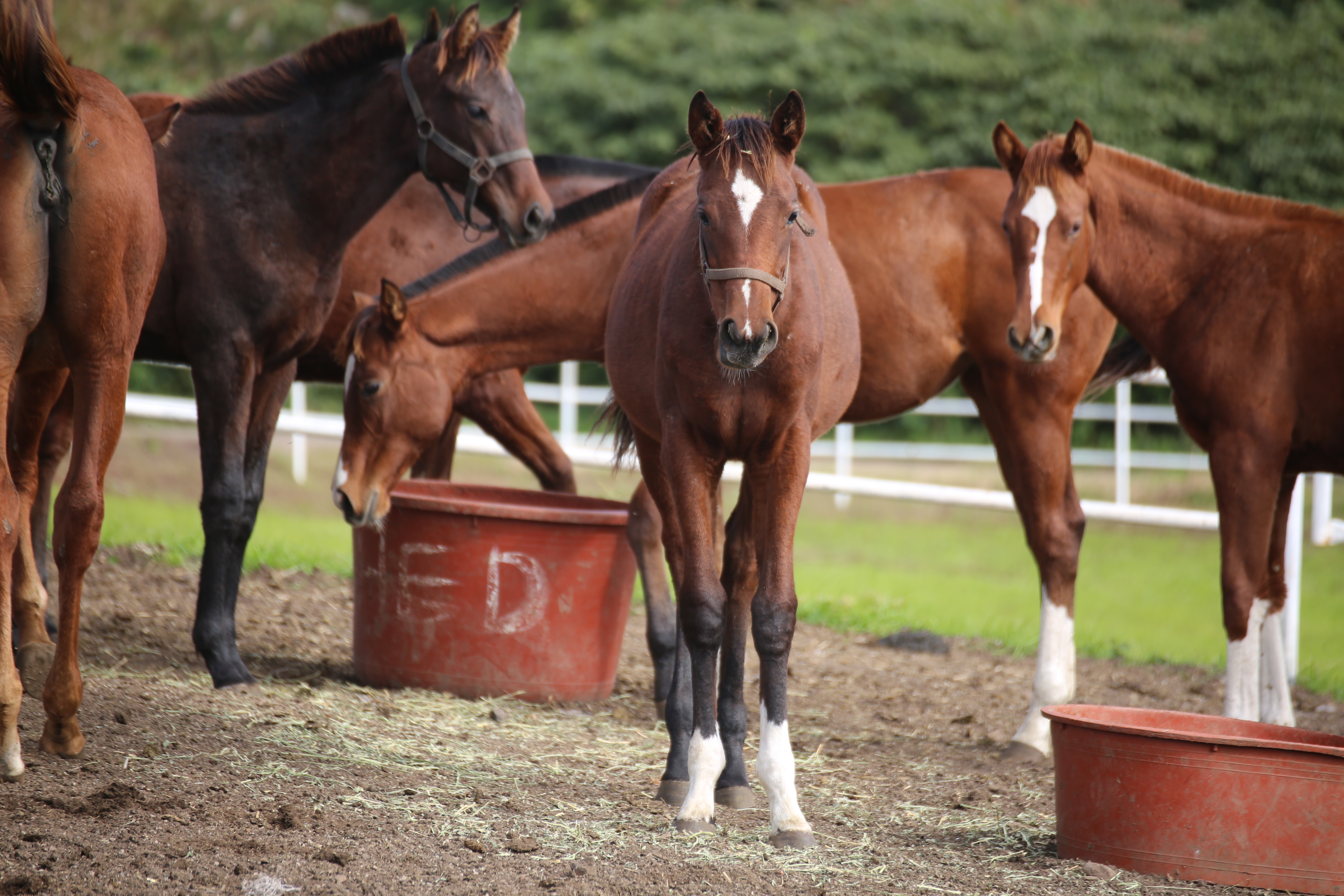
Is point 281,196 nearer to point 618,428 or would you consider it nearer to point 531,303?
point 531,303

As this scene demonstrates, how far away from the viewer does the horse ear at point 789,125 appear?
302 centimetres

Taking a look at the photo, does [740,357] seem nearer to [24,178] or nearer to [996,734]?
[24,178]

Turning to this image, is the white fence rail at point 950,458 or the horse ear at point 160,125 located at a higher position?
the horse ear at point 160,125

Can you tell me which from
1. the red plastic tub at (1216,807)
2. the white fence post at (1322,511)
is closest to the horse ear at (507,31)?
the red plastic tub at (1216,807)

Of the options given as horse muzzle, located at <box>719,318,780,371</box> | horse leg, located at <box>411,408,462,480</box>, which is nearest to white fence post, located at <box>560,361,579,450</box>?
horse leg, located at <box>411,408,462,480</box>

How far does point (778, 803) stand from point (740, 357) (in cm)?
120

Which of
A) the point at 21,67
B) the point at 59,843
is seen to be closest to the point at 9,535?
the point at 59,843

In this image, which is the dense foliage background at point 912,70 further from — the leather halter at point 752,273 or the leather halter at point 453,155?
the leather halter at point 752,273

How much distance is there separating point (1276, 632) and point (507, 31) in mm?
3916

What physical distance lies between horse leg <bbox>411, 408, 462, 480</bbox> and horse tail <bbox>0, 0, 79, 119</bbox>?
117 inches

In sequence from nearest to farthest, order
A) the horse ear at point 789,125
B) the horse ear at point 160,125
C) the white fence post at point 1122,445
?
the horse ear at point 789,125 < the horse ear at point 160,125 < the white fence post at point 1122,445

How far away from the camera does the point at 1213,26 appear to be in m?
17.4

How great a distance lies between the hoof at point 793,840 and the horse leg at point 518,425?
2654 mm

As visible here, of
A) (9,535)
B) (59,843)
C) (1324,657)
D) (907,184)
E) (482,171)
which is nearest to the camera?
(59,843)
